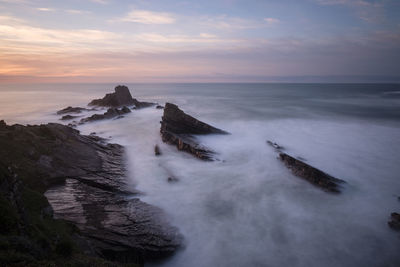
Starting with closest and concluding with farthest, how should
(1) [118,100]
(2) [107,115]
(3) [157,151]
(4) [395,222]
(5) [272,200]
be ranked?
(4) [395,222]
(5) [272,200]
(3) [157,151]
(2) [107,115]
(1) [118,100]

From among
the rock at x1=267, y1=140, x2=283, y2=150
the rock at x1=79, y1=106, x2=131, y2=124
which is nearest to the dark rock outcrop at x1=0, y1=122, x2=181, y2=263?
the rock at x1=267, y1=140, x2=283, y2=150

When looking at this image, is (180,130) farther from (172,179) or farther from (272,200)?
(272,200)

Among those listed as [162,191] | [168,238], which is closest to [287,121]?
[162,191]

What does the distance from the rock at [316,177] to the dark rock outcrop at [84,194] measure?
12836 millimetres

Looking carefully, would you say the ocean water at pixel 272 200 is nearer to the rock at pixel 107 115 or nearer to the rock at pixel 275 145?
the rock at pixel 275 145

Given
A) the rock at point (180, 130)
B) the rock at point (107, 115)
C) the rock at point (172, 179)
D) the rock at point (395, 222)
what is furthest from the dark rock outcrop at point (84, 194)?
the rock at point (107, 115)

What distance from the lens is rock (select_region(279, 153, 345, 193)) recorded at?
18562mm

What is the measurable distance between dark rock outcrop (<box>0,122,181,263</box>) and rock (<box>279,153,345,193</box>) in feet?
42.1

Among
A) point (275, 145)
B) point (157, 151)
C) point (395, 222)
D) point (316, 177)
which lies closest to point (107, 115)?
point (157, 151)

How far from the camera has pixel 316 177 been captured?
1945 cm

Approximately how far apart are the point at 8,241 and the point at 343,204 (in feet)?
63.6

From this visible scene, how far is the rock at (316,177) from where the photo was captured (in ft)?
60.9

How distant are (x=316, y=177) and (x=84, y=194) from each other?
1817 centimetres

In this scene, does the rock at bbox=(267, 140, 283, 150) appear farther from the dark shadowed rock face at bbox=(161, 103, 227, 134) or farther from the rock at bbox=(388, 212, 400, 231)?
the rock at bbox=(388, 212, 400, 231)
